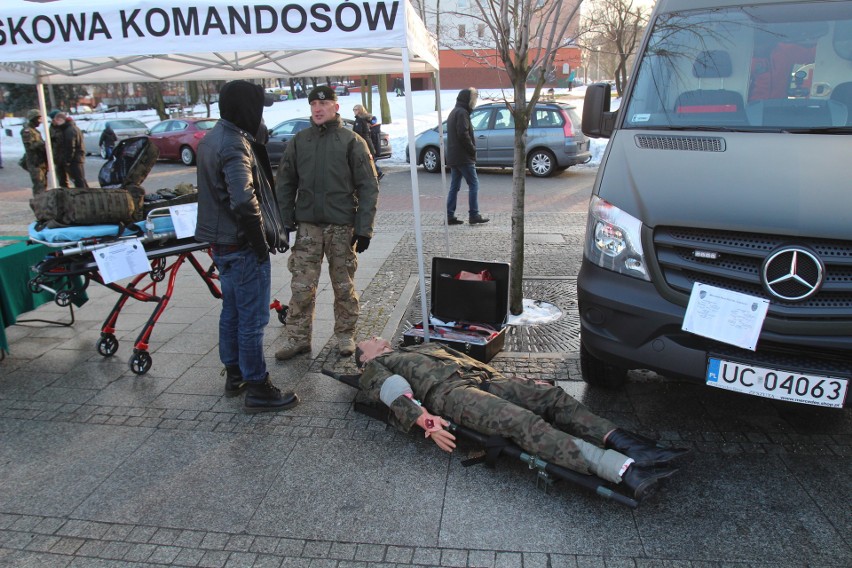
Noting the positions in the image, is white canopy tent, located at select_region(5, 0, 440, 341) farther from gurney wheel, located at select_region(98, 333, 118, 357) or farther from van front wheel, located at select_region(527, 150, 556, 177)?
van front wheel, located at select_region(527, 150, 556, 177)

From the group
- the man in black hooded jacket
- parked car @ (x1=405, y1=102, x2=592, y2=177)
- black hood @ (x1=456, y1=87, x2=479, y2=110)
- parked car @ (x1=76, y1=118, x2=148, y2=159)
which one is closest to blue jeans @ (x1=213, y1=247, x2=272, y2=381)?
the man in black hooded jacket

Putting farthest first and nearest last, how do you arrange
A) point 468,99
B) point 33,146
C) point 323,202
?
point 33,146 → point 468,99 → point 323,202

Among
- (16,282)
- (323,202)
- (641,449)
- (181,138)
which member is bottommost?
(641,449)

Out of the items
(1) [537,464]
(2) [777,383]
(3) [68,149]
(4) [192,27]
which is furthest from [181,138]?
(2) [777,383]

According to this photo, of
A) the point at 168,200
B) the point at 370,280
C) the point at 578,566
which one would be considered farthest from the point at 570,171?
the point at 578,566

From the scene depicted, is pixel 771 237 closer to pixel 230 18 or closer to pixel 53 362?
pixel 230 18

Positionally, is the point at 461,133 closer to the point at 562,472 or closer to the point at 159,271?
the point at 159,271

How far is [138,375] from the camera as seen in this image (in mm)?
4625

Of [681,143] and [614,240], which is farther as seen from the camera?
[681,143]

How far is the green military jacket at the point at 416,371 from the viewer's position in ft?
11.8

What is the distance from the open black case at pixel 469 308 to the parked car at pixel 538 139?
9.36 metres

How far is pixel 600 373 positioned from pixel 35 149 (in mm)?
12216

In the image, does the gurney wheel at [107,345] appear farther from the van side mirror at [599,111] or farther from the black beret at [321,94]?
the van side mirror at [599,111]

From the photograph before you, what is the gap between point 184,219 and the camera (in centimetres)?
471
